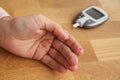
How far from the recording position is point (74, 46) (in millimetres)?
562

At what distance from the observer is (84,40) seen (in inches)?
25.1

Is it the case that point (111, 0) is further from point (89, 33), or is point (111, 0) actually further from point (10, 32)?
point (10, 32)

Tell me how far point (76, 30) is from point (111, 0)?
0.74 ft

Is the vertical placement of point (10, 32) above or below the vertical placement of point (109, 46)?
above

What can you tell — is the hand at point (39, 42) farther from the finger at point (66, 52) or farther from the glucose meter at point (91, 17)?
the glucose meter at point (91, 17)

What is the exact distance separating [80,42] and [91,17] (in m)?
0.11

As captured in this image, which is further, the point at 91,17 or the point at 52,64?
the point at 91,17

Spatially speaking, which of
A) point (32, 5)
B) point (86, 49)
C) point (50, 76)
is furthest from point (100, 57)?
point (32, 5)

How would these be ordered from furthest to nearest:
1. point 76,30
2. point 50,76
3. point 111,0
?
point 111,0, point 76,30, point 50,76

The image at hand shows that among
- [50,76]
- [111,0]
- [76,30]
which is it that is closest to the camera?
[50,76]

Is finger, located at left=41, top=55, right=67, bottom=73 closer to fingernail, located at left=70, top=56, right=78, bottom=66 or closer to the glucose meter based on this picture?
fingernail, located at left=70, top=56, right=78, bottom=66

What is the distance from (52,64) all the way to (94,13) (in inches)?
9.6

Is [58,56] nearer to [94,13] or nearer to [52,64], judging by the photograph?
[52,64]

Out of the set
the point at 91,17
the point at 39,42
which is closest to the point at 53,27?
the point at 39,42
